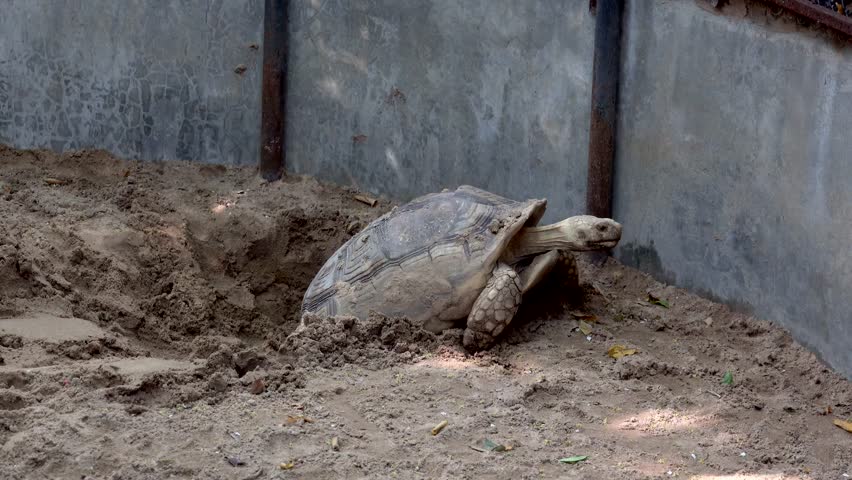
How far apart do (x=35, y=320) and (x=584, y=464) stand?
2.70 metres

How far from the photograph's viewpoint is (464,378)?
493 centimetres

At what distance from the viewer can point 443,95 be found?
696cm

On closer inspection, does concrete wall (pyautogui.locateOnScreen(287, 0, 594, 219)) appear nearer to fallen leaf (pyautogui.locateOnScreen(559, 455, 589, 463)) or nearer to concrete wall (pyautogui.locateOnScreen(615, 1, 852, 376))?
concrete wall (pyautogui.locateOnScreen(615, 1, 852, 376))

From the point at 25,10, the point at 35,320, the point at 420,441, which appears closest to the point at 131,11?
the point at 25,10

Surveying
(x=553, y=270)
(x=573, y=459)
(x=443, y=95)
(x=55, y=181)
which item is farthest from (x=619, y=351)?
(x=55, y=181)

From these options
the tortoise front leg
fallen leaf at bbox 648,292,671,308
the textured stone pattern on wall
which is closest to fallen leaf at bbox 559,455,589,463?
the tortoise front leg

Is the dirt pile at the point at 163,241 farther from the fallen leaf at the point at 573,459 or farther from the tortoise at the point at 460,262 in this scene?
the fallen leaf at the point at 573,459

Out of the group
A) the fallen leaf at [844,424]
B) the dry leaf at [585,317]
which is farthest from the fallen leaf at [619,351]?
the fallen leaf at [844,424]

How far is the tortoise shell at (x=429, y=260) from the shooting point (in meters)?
5.48

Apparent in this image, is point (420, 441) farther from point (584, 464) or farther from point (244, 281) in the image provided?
point (244, 281)

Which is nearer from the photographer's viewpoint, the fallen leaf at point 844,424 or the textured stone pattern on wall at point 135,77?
the fallen leaf at point 844,424

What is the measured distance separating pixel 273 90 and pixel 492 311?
9.30ft

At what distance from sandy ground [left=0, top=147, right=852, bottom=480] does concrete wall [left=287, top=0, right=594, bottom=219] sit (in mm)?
439

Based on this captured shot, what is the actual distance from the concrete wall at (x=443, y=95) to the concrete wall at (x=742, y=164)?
36 cm
